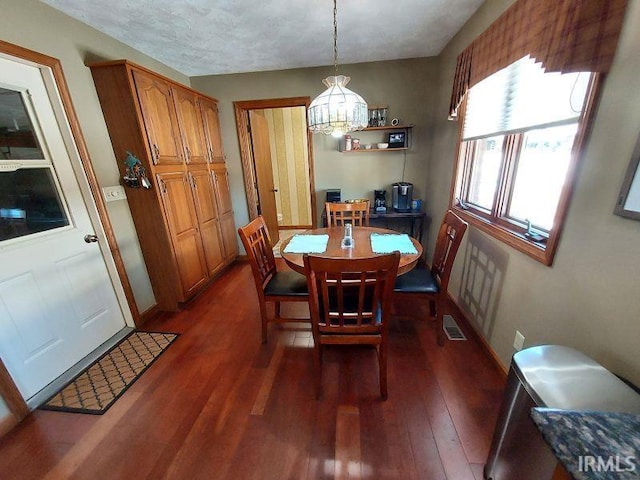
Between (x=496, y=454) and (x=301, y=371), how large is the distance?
1065mm

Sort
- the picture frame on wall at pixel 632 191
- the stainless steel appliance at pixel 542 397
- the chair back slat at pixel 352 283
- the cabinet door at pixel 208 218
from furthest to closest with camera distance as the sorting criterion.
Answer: the cabinet door at pixel 208 218
the chair back slat at pixel 352 283
the picture frame on wall at pixel 632 191
the stainless steel appliance at pixel 542 397

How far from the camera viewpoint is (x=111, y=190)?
6.57 feet

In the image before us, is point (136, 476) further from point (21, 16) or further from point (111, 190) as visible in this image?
point (21, 16)

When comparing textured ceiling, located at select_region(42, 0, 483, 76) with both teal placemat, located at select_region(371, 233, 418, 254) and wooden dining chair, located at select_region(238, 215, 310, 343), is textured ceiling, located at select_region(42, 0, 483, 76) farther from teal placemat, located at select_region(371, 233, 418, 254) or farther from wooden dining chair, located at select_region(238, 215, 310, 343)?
teal placemat, located at select_region(371, 233, 418, 254)

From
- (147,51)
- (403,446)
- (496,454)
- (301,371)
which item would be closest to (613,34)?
(496,454)

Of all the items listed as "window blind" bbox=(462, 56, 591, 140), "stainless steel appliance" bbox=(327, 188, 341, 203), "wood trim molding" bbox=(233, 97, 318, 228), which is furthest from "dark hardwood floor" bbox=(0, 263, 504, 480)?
"wood trim molding" bbox=(233, 97, 318, 228)

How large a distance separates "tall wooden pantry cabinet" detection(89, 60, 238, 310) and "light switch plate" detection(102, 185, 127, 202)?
0.16 feet

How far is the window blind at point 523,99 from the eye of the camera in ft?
3.84

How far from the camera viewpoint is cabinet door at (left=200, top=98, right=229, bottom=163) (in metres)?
2.81

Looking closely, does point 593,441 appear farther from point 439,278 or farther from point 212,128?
point 212,128

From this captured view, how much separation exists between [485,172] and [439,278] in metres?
0.99

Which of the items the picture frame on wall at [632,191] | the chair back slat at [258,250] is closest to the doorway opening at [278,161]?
the chair back slat at [258,250]

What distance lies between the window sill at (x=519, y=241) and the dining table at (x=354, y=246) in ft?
1.57
